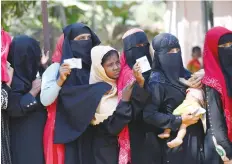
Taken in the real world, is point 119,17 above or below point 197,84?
above

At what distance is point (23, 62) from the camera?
396 centimetres

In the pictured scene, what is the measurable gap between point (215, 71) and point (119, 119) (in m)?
0.78

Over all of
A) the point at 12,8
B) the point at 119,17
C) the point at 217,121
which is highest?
the point at 12,8

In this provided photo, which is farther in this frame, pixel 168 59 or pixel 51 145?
pixel 51 145

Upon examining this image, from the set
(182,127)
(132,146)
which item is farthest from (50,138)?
(182,127)

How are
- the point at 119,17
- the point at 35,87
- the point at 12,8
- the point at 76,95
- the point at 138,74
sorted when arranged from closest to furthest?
the point at 138,74 < the point at 76,95 < the point at 35,87 < the point at 12,8 < the point at 119,17

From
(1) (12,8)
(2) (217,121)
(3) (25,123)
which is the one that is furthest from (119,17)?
(2) (217,121)

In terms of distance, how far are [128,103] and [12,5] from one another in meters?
4.26

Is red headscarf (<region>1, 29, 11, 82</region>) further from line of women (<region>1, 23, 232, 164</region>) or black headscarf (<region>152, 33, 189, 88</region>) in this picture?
black headscarf (<region>152, 33, 189, 88</region>)

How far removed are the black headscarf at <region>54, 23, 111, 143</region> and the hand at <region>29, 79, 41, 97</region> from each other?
18cm

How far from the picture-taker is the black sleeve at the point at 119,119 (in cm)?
361

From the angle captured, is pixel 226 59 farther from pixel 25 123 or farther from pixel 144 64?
pixel 25 123

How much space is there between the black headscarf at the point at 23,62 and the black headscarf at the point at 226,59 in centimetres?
147

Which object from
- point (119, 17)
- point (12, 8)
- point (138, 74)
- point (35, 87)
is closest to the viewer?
point (138, 74)
